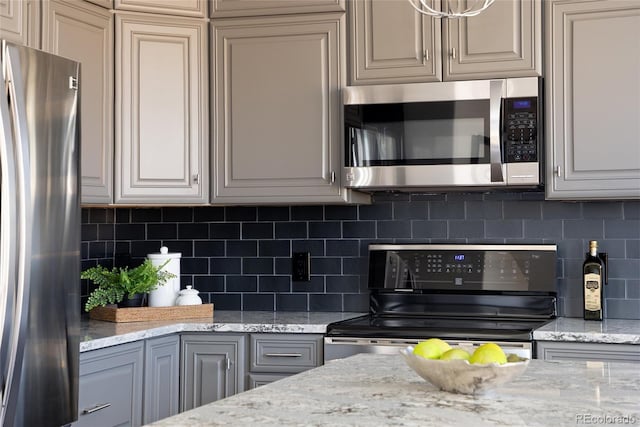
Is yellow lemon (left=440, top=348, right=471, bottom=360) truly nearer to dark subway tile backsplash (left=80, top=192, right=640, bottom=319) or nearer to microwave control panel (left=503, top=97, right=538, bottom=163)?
microwave control panel (left=503, top=97, right=538, bottom=163)

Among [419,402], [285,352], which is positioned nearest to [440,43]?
[285,352]

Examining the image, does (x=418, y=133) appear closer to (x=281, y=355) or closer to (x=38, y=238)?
(x=281, y=355)

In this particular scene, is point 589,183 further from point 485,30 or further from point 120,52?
point 120,52

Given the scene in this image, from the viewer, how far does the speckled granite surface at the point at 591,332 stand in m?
3.26

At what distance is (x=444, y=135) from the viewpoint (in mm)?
3730

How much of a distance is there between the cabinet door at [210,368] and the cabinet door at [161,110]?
2.16 ft

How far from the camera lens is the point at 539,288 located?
3.87 m

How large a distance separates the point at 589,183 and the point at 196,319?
5.69 feet

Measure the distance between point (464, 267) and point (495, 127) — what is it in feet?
2.27

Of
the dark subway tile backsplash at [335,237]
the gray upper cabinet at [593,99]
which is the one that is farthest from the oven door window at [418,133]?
the dark subway tile backsplash at [335,237]

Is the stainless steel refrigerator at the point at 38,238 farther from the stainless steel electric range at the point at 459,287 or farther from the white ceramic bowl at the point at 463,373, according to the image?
the white ceramic bowl at the point at 463,373

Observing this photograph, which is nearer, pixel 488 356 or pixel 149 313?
pixel 488 356

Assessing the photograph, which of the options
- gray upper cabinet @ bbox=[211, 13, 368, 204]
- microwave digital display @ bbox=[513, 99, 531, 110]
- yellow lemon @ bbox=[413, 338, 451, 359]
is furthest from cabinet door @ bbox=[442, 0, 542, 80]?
yellow lemon @ bbox=[413, 338, 451, 359]

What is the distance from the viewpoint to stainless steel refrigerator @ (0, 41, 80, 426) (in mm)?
2639
